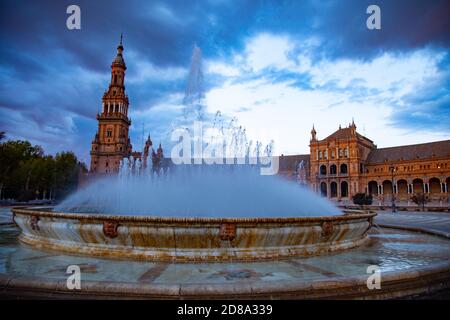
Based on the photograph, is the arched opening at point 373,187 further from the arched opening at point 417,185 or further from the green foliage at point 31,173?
the green foliage at point 31,173

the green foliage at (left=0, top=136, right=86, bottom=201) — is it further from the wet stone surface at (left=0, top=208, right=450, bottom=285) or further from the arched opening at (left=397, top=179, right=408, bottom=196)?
the arched opening at (left=397, top=179, right=408, bottom=196)

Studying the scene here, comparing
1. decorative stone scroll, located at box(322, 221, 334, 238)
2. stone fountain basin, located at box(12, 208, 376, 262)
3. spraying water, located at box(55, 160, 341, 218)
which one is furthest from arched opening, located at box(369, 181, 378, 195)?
stone fountain basin, located at box(12, 208, 376, 262)

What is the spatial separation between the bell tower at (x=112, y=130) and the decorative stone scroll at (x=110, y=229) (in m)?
65.2

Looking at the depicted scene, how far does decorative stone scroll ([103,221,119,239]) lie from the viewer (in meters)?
5.92

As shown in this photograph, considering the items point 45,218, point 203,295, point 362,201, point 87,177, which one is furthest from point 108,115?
point 203,295

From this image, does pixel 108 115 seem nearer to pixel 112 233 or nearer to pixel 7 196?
pixel 7 196

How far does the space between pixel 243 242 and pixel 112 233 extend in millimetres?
2623

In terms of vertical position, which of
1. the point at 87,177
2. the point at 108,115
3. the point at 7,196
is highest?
the point at 108,115

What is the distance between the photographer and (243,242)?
19.5 feet

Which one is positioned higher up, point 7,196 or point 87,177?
point 87,177

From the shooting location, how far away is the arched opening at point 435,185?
180 feet

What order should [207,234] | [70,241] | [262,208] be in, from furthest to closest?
[262,208], [70,241], [207,234]

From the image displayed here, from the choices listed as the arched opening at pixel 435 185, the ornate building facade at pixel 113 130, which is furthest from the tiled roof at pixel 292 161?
the ornate building facade at pixel 113 130
